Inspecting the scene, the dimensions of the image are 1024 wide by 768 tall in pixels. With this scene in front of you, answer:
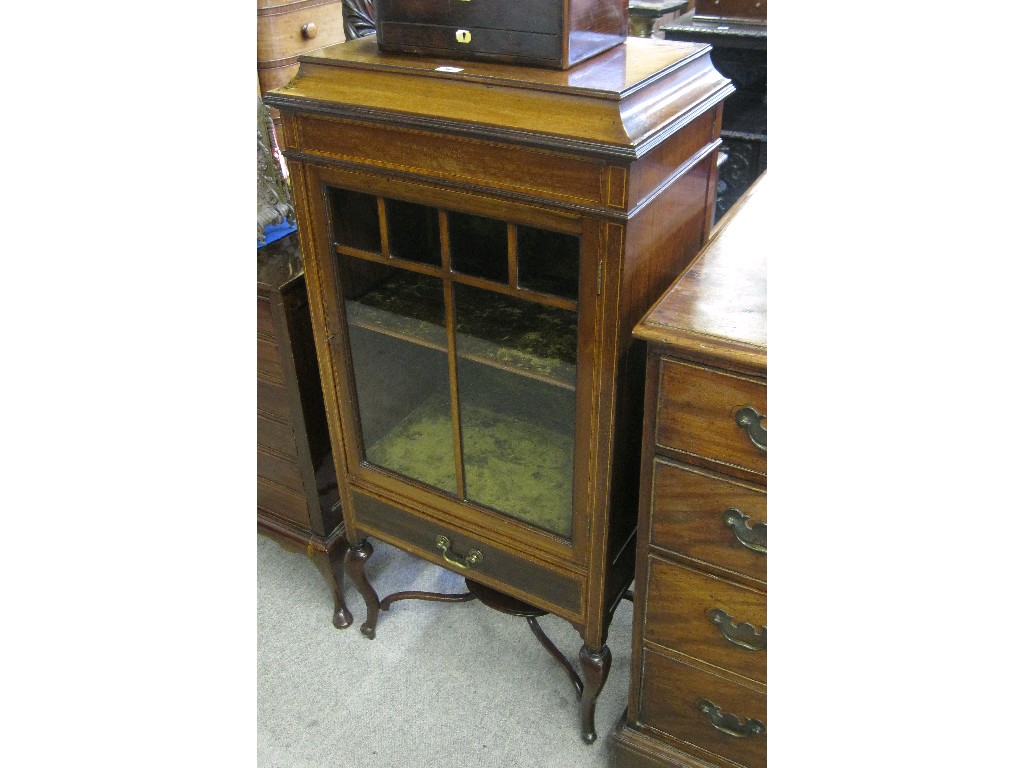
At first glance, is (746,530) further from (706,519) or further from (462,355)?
(462,355)

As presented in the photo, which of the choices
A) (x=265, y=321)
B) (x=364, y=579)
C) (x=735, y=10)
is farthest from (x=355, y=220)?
(x=735, y=10)

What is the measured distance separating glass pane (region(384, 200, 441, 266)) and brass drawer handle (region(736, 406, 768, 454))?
0.36 m

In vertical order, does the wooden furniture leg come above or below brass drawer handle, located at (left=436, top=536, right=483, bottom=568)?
below

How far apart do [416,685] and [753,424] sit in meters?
0.78

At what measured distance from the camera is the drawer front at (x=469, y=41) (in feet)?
2.61

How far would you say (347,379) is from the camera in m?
1.09

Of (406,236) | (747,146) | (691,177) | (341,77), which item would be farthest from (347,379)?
(747,146)

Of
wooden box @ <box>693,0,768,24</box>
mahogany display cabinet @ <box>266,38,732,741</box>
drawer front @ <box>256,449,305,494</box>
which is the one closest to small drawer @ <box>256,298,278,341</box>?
mahogany display cabinet @ <box>266,38,732,741</box>

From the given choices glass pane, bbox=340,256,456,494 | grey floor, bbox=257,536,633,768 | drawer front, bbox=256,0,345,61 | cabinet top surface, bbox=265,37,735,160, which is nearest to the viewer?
cabinet top surface, bbox=265,37,735,160

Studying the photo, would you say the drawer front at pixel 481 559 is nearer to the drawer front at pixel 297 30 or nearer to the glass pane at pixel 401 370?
the glass pane at pixel 401 370

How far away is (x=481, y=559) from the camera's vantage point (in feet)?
3.69

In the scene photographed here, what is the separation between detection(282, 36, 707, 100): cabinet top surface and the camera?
759 mm

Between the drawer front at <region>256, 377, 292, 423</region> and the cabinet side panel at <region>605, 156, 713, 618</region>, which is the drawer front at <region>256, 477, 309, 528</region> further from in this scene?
the cabinet side panel at <region>605, 156, 713, 618</region>

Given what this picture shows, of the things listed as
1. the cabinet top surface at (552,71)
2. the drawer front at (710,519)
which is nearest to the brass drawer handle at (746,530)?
the drawer front at (710,519)
